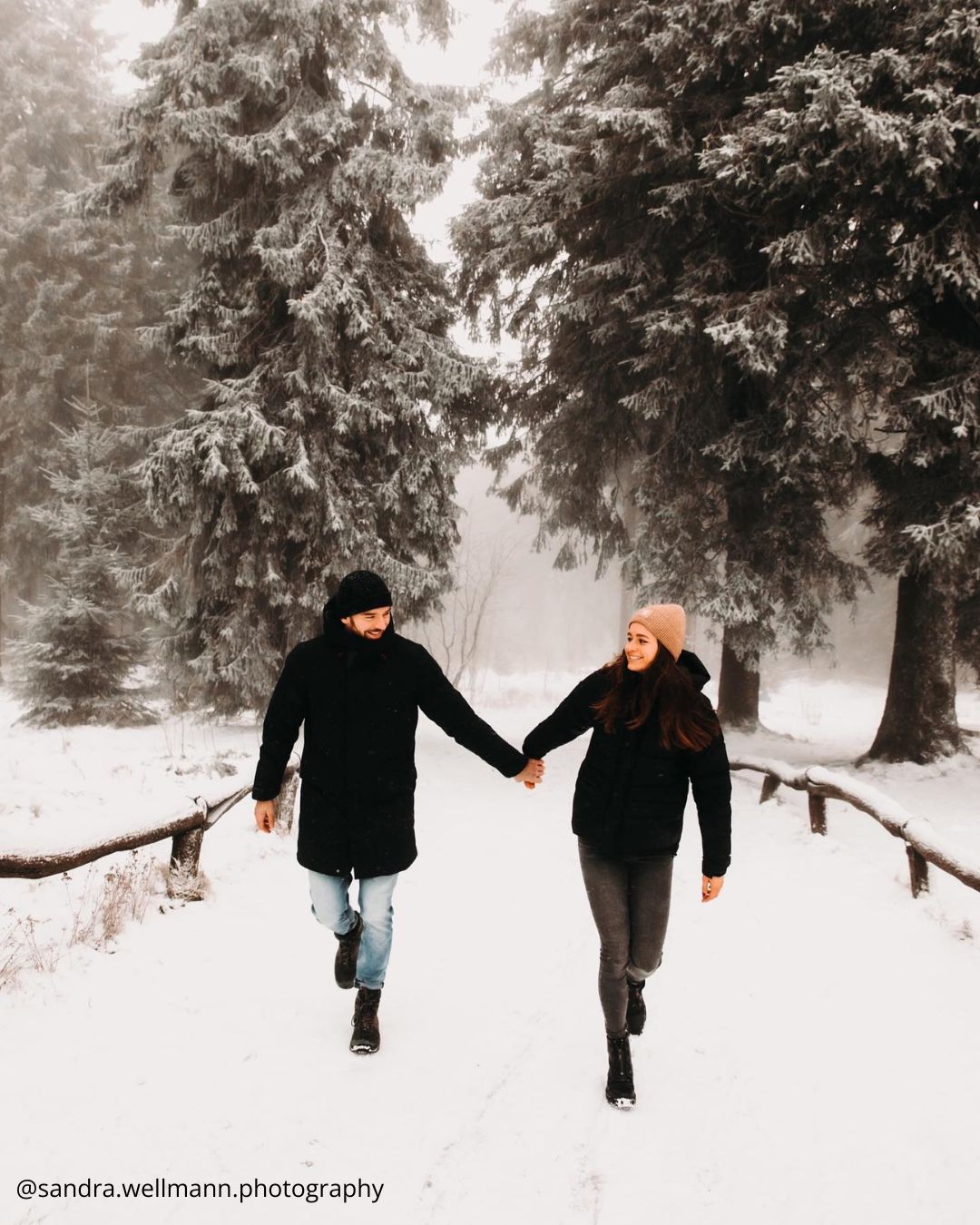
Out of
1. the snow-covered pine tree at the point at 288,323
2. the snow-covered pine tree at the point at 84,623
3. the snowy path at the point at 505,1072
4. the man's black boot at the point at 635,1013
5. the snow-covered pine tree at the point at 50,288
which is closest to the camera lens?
the snowy path at the point at 505,1072

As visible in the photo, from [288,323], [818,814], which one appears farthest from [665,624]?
[288,323]

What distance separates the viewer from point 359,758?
11.7 feet

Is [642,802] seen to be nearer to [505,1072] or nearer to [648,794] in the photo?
[648,794]

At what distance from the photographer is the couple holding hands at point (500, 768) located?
3.31m

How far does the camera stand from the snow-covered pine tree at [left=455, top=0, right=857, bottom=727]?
9508 mm

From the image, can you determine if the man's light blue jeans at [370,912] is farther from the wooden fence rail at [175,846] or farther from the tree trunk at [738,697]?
the tree trunk at [738,697]

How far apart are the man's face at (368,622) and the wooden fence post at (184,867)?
273cm

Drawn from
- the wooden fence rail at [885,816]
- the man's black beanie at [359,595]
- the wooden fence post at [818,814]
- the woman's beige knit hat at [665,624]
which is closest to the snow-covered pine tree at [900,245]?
the wooden fence rail at [885,816]

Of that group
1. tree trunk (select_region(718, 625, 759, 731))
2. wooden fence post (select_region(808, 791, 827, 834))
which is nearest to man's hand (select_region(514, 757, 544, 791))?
wooden fence post (select_region(808, 791, 827, 834))

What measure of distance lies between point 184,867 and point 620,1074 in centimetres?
352

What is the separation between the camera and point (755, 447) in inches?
401

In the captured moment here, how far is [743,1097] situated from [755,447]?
8624mm

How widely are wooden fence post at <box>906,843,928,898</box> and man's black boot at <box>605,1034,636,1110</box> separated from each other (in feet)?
12.3

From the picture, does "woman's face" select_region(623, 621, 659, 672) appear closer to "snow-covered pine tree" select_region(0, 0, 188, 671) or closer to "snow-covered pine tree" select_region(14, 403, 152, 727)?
"snow-covered pine tree" select_region(14, 403, 152, 727)
